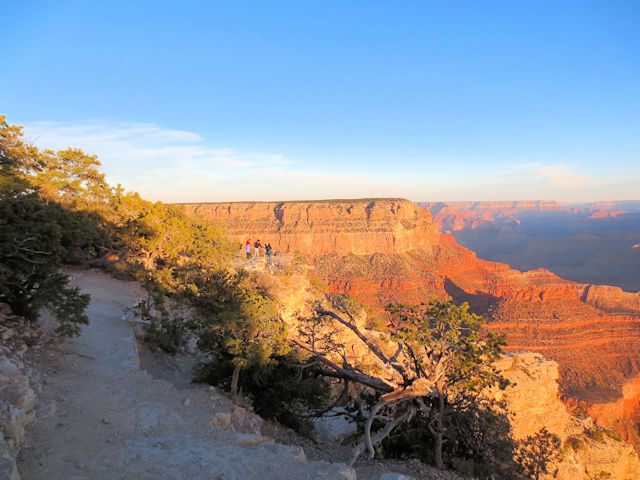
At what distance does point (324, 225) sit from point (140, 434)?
63.4 meters

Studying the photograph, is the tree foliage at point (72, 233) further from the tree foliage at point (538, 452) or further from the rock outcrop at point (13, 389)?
the tree foliage at point (538, 452)

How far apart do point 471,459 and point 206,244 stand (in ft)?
56.1

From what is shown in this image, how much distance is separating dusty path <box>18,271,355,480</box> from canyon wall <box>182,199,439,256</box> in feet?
180

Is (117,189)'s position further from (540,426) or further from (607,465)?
(607,465)

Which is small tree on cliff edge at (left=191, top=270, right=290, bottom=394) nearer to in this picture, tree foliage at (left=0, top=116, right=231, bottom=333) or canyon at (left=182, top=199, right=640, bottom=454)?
tree foliage at (left=0, top=116, right=231, bottom=333)

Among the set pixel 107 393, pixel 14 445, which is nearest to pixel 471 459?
pixel 107 393

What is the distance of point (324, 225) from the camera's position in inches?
2729

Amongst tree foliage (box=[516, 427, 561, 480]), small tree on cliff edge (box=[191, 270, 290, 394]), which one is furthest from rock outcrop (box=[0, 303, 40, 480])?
tree foliage (box=[516, 427, 561, 480])

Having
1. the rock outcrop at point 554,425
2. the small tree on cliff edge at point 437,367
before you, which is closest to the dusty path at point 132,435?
the small tree on cliff edge at point 437,367

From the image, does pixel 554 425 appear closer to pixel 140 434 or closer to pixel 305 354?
pixel 305 354

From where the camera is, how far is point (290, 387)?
9.78 metres

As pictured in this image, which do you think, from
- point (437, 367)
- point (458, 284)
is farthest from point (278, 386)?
point (458, 284)

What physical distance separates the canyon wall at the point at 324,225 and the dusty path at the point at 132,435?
5477 centimetres

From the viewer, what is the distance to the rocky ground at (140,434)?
5.38 metres
